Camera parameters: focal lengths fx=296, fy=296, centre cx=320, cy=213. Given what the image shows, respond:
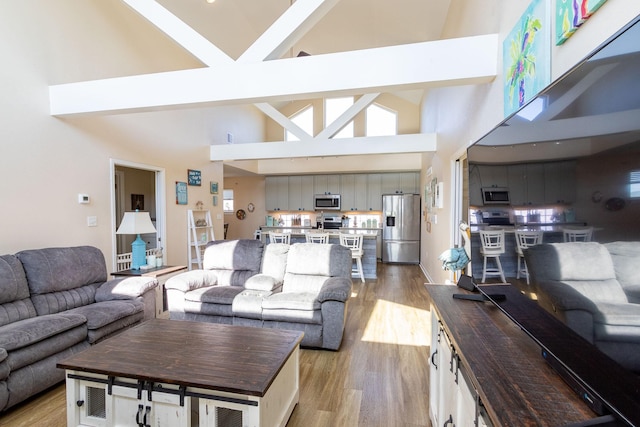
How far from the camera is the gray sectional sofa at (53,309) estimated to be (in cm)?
204

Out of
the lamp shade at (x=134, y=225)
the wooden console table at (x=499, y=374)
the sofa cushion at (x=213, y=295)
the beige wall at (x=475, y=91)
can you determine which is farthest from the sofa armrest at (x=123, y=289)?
the beige wall at (x=475, y=91)

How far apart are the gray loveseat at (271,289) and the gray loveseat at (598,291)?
207 cm

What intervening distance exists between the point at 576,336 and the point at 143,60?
5528 mm

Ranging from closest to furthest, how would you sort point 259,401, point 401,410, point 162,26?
point 259,401, point 401,410, point 162,26

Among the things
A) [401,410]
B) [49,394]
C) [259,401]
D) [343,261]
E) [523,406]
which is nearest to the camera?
[523,406]

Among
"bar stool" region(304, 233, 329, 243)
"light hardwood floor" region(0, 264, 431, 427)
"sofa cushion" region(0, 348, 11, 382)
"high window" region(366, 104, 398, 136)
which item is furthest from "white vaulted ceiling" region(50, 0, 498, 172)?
"high window" region(366, 104, 398, 136)

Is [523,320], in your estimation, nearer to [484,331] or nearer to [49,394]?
[484,331]

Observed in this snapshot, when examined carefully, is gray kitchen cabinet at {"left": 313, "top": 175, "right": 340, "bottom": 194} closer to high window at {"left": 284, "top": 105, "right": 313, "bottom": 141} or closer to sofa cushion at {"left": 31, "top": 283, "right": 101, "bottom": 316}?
high window at {"left": 284, "top": 105, "right": 313, "bottom": 141}

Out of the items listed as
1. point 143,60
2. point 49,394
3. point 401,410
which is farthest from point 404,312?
point 143,60

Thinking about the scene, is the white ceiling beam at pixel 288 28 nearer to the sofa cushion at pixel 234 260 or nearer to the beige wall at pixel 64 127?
the sofa cushion at pixel 234 260

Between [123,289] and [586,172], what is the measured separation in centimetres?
364

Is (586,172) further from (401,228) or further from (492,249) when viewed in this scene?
(401,228)

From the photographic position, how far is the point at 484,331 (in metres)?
1.29

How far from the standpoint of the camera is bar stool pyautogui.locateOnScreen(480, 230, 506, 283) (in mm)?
1339
